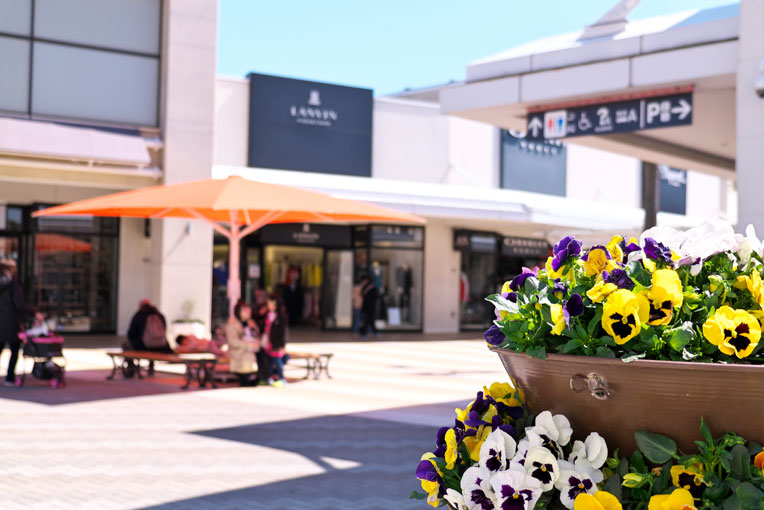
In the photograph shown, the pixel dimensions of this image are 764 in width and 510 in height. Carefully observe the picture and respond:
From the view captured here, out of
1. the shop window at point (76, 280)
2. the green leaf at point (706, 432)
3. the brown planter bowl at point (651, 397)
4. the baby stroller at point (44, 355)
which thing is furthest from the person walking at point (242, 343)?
the green leaf at point (706, 432)

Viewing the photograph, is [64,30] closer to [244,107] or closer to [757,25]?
[244,107]

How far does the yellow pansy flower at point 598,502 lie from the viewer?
2.06 m

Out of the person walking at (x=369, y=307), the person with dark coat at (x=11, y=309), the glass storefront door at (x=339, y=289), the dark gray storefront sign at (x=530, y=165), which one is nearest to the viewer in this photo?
the person with dark coat at (x=11, y=309)

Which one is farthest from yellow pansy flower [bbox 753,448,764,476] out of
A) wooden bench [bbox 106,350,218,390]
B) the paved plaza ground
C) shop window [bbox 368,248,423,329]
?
shop window [bbox 368,248,423,329]

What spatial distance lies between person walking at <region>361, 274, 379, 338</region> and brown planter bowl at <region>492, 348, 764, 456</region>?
21.6 meters

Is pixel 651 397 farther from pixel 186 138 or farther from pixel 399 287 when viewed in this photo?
pixel 399 287

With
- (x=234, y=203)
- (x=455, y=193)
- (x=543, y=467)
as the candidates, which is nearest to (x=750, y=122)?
(x=234, y=203)

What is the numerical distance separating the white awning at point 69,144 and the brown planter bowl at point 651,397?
15941 millimetres

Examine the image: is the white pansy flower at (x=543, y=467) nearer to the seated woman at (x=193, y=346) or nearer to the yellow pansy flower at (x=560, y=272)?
the yellow pansy flower at (x=560, y=272)

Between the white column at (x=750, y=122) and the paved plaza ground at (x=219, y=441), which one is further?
the white column at (x=750, y=122)

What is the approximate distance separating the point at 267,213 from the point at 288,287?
13.5 meters

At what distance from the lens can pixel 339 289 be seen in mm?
25625

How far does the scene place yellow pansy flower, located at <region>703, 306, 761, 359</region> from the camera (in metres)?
2.01

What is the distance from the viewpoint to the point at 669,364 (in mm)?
2010
